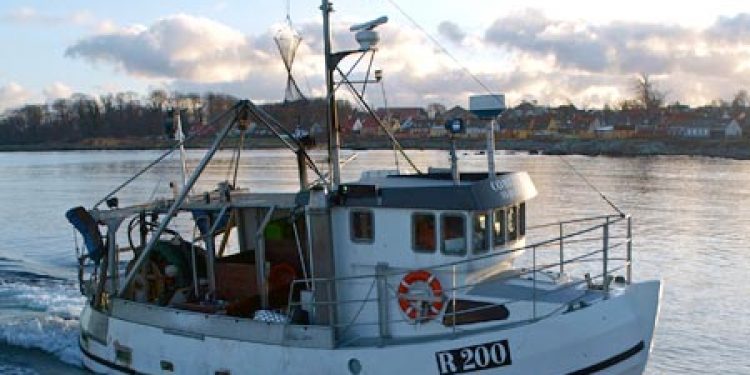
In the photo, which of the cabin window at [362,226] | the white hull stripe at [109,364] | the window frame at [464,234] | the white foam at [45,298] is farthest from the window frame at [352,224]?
the white foam at [45,298]

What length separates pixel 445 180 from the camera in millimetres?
11375

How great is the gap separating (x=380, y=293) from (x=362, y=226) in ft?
3.11

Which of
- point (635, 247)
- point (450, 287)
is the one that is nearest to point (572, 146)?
point (635, 247)

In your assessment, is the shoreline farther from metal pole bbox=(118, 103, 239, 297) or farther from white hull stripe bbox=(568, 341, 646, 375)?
white hull stripe bbox=(568, 341, 646, 375)

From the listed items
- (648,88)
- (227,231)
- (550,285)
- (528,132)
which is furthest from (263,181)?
(648,88)

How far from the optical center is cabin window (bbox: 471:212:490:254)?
32.9ft

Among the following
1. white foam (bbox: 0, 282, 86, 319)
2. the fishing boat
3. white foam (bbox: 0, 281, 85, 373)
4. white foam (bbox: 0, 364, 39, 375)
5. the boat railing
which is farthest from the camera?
white foam (bbox: 0, 282, 86, 319)

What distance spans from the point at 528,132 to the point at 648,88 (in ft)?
88.1

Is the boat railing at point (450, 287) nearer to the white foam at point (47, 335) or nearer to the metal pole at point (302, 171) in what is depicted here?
the metal pole at point (302, 171)

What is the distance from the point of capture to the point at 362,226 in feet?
34.8

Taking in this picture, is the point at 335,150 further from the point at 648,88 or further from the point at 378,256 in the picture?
the point at 648,88

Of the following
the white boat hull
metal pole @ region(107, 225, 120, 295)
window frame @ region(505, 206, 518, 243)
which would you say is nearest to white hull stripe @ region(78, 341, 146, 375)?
metal pole @ region(107, 225, 120, 295)

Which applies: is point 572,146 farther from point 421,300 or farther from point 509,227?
point 421,300

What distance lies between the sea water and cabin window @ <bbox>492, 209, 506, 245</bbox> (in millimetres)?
3890
